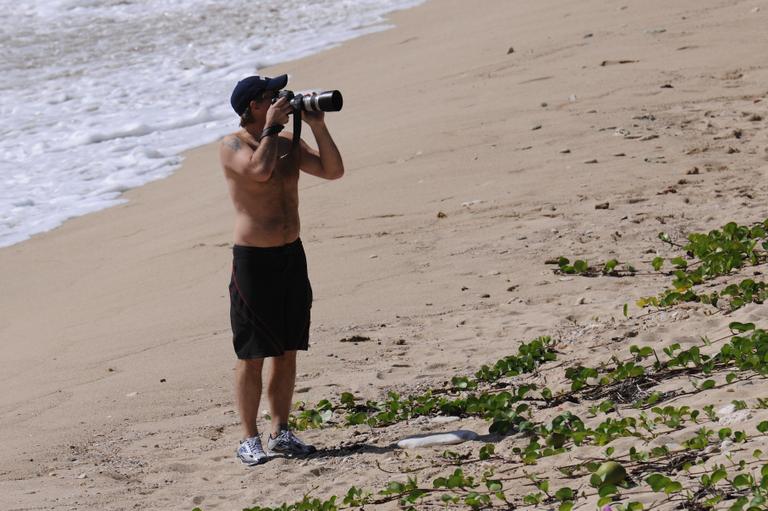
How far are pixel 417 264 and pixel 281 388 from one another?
234cm

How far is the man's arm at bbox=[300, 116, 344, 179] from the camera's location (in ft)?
17.0

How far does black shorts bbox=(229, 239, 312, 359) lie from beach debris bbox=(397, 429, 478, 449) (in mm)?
651

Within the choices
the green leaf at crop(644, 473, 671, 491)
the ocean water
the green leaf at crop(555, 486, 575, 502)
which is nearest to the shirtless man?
the green leaf at crop(555, 486, 575, 502)

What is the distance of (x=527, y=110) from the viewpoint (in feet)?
32.0

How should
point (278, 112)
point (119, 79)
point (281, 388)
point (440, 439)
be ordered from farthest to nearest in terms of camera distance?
point (119, 79)
point (281, 388)
point (278, 112)
point (440, 439)

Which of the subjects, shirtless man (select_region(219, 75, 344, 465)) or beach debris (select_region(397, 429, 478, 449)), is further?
shirtless man (select_region(219, 75, 344, 465))

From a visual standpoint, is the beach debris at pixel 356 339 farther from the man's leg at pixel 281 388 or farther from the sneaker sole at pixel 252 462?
the sneaker sole at pixel 252 462

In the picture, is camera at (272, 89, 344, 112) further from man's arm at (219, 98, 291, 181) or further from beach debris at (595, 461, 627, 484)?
beach debris at (595, 461, 627, 484)

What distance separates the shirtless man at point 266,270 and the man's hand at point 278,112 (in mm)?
27

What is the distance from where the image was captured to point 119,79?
15.2 metres

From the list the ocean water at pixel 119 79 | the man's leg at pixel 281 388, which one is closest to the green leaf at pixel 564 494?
the man's leg at pixel 281 388

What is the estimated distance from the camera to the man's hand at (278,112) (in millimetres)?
4977

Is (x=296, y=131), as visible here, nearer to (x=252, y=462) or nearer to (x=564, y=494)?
(x=252, y=462)

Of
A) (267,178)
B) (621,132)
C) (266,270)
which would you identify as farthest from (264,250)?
(621,132)
